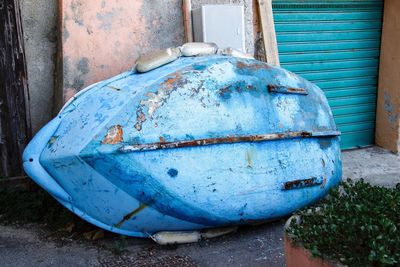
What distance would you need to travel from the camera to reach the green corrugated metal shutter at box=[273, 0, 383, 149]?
5891mm

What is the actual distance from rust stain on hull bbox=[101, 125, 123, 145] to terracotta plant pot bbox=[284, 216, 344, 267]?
1.27m

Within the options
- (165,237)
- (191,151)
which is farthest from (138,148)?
(165,237)

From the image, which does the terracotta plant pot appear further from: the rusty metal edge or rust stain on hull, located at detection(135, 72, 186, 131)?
the rusty metal edge

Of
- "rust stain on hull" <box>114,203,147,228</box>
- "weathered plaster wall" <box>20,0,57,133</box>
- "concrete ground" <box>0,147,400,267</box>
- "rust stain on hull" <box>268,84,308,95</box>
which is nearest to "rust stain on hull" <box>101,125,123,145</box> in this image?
"rust stain on hull" <box>114,203,147,228</box>

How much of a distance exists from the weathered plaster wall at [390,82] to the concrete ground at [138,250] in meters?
3.17

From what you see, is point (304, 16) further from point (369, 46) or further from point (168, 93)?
point (168, 93)

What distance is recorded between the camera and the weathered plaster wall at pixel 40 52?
14.2 feet

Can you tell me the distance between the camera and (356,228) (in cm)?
231

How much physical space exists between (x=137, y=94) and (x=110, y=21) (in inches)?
54.2

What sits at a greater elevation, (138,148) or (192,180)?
(138,148)

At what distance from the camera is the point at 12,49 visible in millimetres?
4188

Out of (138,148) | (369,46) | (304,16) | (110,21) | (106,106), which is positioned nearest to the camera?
(138,148)

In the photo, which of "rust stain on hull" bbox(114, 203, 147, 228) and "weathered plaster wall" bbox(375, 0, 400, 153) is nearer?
"rust stain on hull" bbox(114, 203, 147, 228)

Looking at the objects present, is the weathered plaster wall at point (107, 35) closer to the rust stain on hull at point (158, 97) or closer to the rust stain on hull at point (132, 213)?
the rust stain on hull at point (158, 97)
